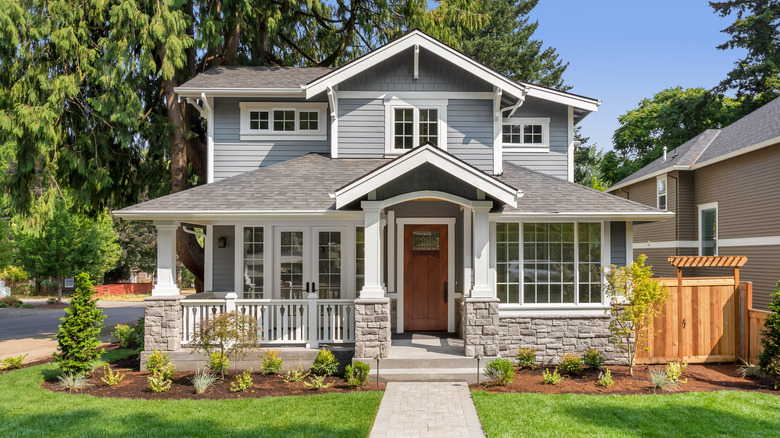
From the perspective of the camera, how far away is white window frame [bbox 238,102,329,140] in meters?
12.3

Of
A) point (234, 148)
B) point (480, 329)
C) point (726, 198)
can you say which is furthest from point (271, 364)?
point (726, 198)

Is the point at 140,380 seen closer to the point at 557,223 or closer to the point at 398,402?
Result: the point at 398,402

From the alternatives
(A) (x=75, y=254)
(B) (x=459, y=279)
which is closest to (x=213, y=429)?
(B) (x=459, y=279)

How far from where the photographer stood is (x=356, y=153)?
468 inches

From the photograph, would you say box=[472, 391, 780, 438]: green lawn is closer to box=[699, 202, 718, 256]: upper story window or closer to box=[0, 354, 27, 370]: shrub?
box=[0, 354, 27, 370]: shrub

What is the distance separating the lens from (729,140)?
17.3m

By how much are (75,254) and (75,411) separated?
2439 cm

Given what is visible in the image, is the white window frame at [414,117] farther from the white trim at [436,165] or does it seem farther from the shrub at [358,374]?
the shrub at [358,374]

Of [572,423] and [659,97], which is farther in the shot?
[659,97]

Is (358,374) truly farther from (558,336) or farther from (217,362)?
(558,336)

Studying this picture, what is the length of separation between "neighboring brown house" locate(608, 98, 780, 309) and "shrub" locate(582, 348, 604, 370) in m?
8.22

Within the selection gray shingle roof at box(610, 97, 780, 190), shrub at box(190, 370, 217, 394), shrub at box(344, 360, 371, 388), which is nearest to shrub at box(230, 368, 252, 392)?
shrub at box(190, 370, 217, 394)

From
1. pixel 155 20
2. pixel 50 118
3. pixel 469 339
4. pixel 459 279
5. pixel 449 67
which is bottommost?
pixel 469 339

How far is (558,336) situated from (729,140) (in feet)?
39.5
